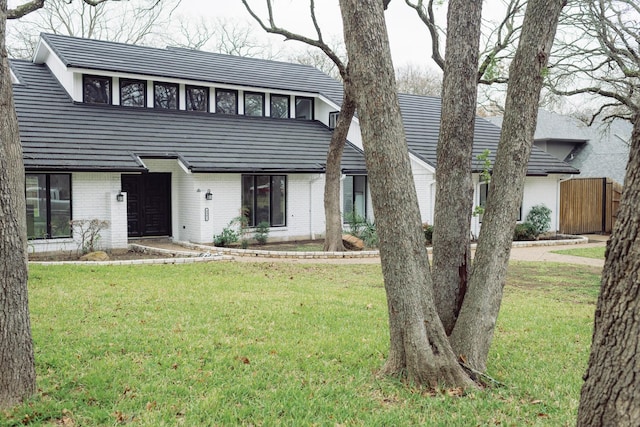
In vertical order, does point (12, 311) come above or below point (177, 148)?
below

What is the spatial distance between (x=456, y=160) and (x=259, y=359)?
108 inches

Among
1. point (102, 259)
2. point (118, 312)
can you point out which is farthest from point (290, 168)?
point (118, 312)

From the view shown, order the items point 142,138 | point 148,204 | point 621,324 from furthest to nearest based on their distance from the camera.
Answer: point 148,204
point 142,138
point 621,324

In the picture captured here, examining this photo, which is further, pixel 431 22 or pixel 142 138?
pixel 142 138

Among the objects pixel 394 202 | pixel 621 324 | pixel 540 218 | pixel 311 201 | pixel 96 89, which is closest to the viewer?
pixel 621 324

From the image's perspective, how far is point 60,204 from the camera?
611 inches

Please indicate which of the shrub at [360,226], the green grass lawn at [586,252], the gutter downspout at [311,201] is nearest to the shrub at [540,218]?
the green grass lawn at [586,252]

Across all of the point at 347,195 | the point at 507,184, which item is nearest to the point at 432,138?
the point at 347,195

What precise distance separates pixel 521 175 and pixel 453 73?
1.17 meters

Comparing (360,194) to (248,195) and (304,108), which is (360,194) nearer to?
(248,195)

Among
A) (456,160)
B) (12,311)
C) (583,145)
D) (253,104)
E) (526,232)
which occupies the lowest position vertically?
(526,232)

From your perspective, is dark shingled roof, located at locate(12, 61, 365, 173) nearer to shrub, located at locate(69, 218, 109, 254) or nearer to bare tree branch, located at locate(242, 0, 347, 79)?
shrub, located at locate(69, 218, 109, 254)

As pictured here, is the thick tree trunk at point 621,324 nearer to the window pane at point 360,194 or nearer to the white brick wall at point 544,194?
the window pane at point 360,194

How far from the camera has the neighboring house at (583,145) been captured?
30.4 meters
